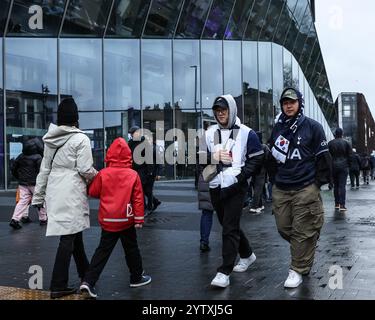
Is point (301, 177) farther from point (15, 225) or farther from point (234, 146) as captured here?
point (15, 225)

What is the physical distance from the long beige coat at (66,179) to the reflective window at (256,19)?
75.8 feet

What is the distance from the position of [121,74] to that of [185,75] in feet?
11.1

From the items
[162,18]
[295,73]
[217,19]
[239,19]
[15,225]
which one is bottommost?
[15,225]

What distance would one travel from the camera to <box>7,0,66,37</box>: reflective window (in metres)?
18.3

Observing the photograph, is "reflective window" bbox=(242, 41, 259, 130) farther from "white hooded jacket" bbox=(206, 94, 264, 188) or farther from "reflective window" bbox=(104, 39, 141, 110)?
"white hooded jacket" bbox=(206, 94, 264, 188)

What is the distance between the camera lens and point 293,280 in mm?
5031

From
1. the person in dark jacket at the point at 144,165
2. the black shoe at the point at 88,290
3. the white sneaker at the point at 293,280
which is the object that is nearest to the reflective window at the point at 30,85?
the person in dark jacket at the point at 144,165

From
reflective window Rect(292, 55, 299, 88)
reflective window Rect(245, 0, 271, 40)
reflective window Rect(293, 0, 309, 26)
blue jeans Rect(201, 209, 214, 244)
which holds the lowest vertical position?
blue jeans Rect(201, 209, 214, 244)

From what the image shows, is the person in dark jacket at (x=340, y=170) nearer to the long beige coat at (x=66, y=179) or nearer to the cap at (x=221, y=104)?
the cap at (x=221, y=104)

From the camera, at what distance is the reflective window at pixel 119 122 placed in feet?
68.8

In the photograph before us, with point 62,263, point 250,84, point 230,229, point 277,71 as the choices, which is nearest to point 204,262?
point 230,229

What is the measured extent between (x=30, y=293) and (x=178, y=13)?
19805 millimetres

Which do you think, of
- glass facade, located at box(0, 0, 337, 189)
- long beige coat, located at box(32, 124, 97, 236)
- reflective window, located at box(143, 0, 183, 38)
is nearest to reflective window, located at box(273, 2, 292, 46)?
glass facade, located at box(0, 0, 337, 189)

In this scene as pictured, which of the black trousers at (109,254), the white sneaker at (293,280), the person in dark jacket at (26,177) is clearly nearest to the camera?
the black trousers at (109,254)
